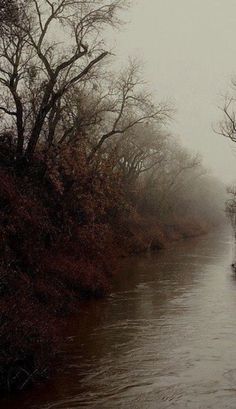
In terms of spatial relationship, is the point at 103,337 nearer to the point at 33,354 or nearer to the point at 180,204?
the point at 33,354

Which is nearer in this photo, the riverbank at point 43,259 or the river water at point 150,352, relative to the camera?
the river water at point 150,352

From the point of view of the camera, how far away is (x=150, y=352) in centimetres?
1217

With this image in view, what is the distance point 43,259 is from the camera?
55.4ft

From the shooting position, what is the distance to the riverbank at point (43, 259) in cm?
992

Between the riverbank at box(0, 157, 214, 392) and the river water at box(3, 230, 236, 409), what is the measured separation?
2.05ft

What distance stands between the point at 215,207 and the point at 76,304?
7504cm

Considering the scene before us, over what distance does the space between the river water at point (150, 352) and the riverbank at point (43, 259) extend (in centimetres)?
62

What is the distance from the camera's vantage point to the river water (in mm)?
9297

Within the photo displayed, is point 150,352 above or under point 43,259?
under

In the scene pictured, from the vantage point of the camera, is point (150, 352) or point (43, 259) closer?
point (150, 352)

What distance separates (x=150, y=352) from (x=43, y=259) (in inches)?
238

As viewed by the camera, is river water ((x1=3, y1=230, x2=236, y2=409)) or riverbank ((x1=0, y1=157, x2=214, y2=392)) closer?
river water ((x1=3, y1=230, x2=236, y2=409))

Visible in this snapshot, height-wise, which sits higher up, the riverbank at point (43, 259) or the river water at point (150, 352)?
the riverbank at point (43, 259)

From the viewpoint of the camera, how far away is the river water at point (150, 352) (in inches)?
366
